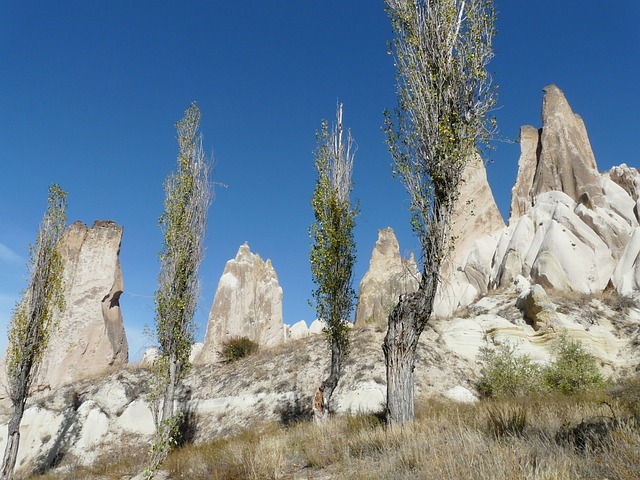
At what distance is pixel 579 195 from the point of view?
37469 millimetres

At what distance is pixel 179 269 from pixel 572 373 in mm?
15087

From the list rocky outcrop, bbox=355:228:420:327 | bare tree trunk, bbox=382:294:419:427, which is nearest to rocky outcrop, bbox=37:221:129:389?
rocky outcrop, bbox=355:228:420:327

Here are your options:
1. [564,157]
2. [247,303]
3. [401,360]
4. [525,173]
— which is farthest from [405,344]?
[525,173]

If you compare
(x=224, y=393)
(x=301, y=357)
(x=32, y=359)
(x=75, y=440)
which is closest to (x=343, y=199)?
(x=301, y=357)

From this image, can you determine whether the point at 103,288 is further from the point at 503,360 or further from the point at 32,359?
the point at 503,360

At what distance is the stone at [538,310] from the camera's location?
68.5 ft

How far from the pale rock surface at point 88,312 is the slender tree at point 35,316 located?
7180 millimetres

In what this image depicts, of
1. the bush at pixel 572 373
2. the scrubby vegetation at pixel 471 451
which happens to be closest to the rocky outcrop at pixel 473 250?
the bush at pixel 572 373

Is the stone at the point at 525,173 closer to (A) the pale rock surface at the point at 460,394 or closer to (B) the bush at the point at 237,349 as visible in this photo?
(A) the pale rock surface at the point at 460,394

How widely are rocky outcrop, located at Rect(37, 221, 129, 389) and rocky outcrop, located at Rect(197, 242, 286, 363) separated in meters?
9.80

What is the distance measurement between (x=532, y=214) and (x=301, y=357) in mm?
25291

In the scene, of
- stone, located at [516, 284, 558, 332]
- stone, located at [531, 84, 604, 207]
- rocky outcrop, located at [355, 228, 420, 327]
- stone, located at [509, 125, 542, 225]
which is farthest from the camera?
stone, located at [509, 125, 542, 225]

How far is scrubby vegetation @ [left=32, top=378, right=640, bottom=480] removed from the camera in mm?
4117

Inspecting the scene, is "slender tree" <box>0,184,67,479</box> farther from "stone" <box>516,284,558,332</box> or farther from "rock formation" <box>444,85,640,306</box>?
"rock formation" <box>444,85,640,306</box>
